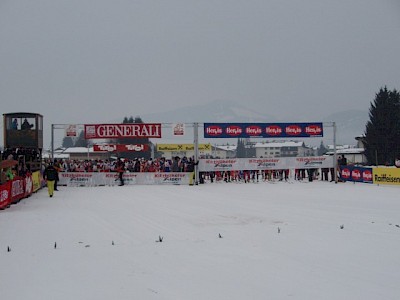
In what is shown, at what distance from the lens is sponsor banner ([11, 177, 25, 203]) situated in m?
15.6

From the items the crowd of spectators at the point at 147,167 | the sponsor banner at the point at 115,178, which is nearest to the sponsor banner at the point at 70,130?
the crowd of spectators at the point at 147,167

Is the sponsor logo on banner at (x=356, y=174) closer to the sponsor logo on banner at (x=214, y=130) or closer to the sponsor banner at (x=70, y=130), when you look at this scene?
the sponsor logo on banner at (x=214, y=130)

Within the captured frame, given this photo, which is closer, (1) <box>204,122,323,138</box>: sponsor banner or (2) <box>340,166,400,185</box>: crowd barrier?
(2) <box>340,166,400,185</box>: crowd barrier

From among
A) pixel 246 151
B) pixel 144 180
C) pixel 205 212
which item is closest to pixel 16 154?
pixel 144 180

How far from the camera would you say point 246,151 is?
151 m

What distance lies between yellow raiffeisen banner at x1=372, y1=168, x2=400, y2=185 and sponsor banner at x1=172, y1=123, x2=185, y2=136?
11.5 metres

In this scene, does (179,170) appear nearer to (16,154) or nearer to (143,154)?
(16,154)

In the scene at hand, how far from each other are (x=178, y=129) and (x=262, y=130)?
5610mm

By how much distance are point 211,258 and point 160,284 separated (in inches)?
59.8

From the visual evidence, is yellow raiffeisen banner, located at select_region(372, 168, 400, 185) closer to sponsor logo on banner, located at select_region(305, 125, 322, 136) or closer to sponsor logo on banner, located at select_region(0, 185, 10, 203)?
sponsor logo on banner, located at select_region(305, 125, 322, 136)

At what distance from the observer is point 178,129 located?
25.8 metres

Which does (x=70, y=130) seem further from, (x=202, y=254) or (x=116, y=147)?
(x=202, y=254)

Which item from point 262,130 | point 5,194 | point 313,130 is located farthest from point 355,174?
point 5,194

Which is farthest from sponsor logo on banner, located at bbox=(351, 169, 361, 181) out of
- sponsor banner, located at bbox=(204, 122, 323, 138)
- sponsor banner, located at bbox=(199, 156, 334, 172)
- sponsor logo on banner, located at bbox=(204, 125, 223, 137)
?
sponsor logo on banner, located at bbox=(204, 125, 223, 137)
